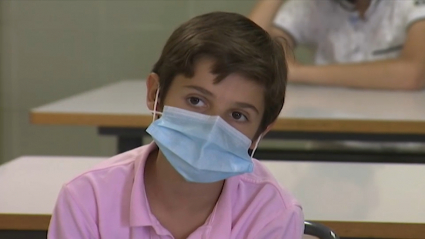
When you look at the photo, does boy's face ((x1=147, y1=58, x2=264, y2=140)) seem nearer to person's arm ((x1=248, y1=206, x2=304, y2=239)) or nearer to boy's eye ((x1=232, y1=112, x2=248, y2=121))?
boy's eye ((x1=232, y1=112, x2=248, y2=121))

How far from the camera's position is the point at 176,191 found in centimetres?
110

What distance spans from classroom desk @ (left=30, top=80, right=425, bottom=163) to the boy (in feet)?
2.56

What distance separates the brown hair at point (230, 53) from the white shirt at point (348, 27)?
4.79ft

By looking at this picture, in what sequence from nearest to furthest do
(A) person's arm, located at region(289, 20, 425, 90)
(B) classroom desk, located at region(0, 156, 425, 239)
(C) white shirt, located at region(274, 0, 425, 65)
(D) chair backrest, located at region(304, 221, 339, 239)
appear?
(D) chair backrest, located at region(304, 221, 339, 239)
(B) classroom desk, located at region(0, 156, 425, 239)
(A) person's arm, located at region(289, 20, 425, 90)
(C) white shirt, located at region(274, 0, 425, 65)

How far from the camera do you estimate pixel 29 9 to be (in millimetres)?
3518

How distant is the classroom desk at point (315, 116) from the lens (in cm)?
190

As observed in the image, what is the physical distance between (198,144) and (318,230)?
10.8 inches

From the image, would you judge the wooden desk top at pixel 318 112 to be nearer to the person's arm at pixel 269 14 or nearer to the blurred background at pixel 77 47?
the person's arm at pixel 269 14

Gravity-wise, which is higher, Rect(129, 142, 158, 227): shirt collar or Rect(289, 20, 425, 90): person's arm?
Rect(129, 142, 158, 227): shirt collar

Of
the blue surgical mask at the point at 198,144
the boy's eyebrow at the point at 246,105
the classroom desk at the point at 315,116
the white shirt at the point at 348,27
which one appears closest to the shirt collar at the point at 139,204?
the blue surgical mask at the point at 198,144

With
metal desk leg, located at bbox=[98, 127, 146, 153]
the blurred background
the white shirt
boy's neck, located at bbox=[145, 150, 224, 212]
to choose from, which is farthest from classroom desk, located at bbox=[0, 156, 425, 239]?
the blurred background

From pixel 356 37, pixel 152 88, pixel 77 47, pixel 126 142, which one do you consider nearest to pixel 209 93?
pixel 152 88

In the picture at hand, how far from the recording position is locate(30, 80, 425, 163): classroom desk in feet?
6.22

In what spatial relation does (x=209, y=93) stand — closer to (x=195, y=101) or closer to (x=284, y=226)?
(x=195, y=101)
